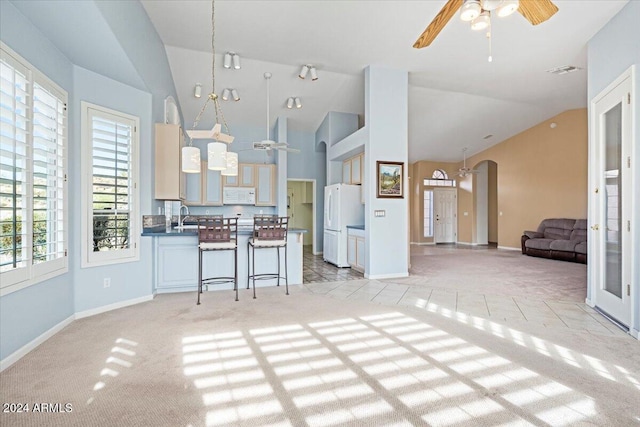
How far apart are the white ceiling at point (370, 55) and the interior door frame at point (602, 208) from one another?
110 centimetres

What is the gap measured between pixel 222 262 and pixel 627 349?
451 cm

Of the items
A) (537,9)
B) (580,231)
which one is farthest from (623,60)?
(580,231)

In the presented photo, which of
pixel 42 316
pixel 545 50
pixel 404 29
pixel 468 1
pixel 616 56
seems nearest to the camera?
pixel 468 1

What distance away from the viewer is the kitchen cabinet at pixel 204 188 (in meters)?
7.41

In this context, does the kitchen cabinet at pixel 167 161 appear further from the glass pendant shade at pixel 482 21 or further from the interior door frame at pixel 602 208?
the interior door frame at pixel 602 208

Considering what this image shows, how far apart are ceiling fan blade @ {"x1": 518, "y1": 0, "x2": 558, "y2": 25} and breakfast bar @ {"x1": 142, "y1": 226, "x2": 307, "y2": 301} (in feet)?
12.0

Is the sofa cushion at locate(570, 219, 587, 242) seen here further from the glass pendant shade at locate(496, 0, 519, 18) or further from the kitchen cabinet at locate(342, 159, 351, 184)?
the glass pendant shade at locate(496, 0, 519, 18)

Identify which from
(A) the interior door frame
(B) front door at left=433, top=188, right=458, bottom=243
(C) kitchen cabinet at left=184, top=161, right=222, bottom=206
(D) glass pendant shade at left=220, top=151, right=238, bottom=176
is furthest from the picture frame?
(B) front door at left=433, top=188, right=458, bottom=243

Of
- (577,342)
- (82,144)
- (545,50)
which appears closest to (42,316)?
(82,144)

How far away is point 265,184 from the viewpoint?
8.02 meters

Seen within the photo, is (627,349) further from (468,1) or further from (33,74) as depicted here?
(33,74)

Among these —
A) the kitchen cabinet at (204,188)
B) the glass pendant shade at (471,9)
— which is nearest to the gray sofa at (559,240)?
the glass pendant shade at (471,9)

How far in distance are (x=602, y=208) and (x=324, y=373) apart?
12.2 ft

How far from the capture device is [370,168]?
5465 millimetres
